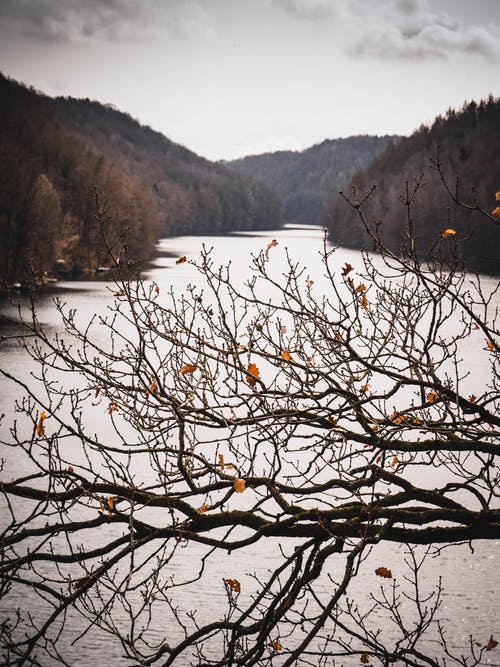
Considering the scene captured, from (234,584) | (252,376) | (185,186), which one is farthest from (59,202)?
(185,186)

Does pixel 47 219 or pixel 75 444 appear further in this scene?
pixel 47 219

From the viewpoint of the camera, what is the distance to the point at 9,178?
3722 cm

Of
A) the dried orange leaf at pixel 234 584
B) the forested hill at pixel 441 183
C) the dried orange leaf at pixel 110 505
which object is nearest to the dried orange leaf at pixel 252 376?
the dried orange leaf at pixel 110 505

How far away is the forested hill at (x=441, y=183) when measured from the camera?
143ft

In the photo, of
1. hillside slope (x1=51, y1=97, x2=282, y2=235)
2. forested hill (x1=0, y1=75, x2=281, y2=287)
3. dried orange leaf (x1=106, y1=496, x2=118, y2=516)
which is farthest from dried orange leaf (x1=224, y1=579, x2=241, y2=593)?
hillside slope (x1=51, y1=97, x2=282, y2=235)

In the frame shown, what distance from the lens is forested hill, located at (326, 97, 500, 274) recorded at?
43.7 metres

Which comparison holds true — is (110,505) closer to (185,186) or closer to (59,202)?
(59,202)

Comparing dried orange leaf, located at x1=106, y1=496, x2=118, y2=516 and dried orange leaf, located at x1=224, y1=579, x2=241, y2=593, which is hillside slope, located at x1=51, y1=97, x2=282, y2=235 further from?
dried orange leaf, located at x1=106, y1=496, x2=118, y2=516

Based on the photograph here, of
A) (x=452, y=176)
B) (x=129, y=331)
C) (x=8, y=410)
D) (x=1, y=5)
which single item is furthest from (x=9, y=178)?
(x=1, y=5)

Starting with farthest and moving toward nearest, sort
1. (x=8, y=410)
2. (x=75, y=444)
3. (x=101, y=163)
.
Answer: (x=101, y=163), (x=8, y=410), (x=75, y=444)

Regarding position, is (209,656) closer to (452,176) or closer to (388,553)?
(388,553)

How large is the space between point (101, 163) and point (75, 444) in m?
45.1

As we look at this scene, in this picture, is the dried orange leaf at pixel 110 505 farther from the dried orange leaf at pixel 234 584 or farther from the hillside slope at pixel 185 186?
the hillside slope at pixel 185 186

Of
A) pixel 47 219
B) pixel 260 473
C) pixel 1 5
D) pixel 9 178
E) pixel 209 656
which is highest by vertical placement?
pixel 1 5
